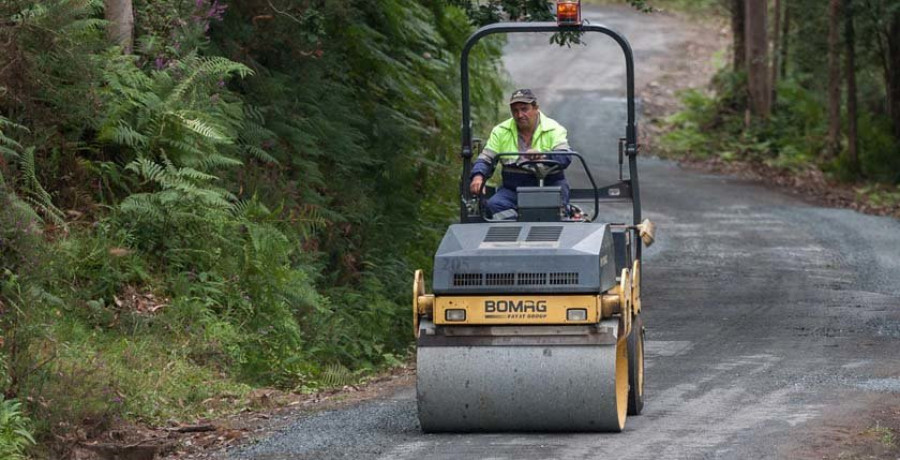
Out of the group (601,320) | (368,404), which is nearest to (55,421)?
(368,404)

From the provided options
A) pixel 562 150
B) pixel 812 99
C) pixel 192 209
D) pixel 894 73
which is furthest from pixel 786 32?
pixel 562 150

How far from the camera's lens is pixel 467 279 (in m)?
9.45

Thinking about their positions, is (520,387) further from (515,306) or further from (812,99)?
(812,99)

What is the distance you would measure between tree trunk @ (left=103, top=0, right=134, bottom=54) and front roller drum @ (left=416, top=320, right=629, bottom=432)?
546cm

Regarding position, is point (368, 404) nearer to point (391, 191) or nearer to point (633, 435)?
A: point (633, 435)

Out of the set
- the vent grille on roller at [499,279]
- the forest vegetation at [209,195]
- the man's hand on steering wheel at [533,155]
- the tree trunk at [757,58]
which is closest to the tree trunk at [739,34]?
the tree trunk at [757,58]

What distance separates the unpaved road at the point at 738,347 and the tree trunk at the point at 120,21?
14.0 feet

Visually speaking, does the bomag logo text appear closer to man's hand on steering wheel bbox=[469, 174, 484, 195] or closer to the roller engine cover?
the roller engine cover

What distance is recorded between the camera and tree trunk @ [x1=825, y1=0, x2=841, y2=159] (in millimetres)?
30859

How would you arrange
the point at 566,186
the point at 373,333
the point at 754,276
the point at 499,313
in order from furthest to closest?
the point at 754,276, the point at 373,333, the point at 566,186, the point at 499,313

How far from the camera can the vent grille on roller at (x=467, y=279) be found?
30.9 ft

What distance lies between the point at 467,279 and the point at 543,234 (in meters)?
0.64

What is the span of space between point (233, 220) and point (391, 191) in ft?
14.1

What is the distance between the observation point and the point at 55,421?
9.12m
